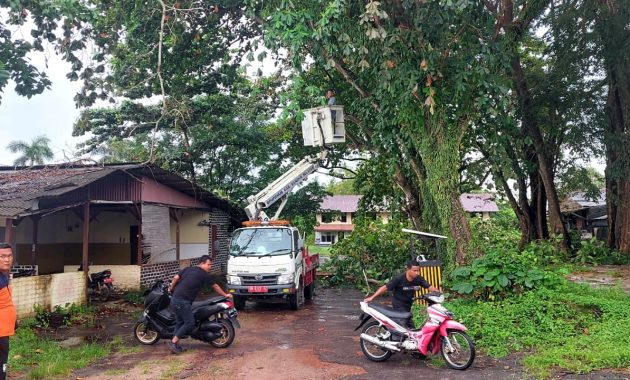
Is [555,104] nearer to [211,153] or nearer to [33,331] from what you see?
[211,153]

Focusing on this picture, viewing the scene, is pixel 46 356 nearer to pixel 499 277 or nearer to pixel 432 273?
pixel 432 273

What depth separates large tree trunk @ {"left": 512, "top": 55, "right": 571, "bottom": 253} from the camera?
17.6 meters

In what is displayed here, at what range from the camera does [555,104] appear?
1717 cm

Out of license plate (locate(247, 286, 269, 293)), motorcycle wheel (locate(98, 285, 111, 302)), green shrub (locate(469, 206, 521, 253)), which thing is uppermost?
green shrub (locate(469, 206, 521, 253))

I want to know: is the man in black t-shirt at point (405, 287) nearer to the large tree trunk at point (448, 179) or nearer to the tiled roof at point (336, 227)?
the large tree trunk at point (448, 179)

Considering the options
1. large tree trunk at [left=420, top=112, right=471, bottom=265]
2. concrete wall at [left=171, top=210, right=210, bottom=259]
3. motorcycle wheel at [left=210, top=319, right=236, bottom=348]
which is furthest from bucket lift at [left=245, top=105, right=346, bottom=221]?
concrete wall at [left=171, top=210, right=210, bottom=259]

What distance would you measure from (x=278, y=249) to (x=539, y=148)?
36.7 feet

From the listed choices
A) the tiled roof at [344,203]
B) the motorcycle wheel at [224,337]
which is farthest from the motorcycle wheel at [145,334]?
the tiled roof at [344,203]

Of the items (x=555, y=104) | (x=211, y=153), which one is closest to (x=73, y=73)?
(x=211, y=153)

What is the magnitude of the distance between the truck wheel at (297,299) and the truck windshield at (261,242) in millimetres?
1119

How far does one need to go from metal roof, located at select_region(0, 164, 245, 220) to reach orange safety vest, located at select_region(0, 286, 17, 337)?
15.6ft

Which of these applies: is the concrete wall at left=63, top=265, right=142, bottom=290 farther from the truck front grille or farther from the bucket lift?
the truck front grille

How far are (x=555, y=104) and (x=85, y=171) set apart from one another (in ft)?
49.2

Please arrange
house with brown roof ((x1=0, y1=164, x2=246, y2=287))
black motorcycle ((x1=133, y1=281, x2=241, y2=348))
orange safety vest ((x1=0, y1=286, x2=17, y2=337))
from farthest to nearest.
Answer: house with brown roof ((x1=0, y1=164, x2=246, y2=287)), black motorcycle ((x1=133, y1=281, x2=241, y2=348)), orange safety vest ((x1=0, y1=286, x2=17, y2=337))
